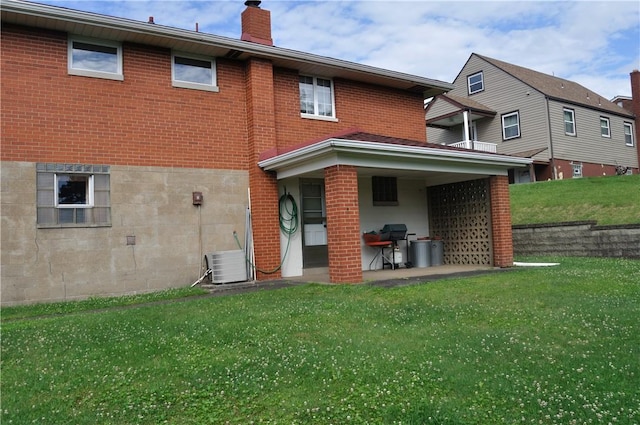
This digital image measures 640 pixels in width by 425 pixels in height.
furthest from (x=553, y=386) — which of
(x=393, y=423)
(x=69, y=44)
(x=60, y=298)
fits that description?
(x=69, y=44)

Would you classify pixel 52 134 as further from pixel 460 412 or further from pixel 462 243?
pixel 462 243

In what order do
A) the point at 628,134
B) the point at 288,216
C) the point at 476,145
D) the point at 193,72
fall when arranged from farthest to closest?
the point at 628,134 < the point at 476,145 < the point at 288,216 < the point at 193,72

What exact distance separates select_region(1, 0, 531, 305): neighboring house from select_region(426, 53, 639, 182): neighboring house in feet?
43.9

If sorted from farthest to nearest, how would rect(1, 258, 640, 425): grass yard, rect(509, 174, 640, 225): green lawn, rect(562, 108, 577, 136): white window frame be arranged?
rect(562, 108, 577, 136): white window frame < rect(509, 174, 640, 225): green lawn < rect(1, 258, 640, 425): grass yard

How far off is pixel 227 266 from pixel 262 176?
2.26 meters

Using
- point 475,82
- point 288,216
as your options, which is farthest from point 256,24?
point 475,82

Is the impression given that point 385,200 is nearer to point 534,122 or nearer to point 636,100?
point 534,122

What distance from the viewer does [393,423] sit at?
352 cm

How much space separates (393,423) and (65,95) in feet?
29.3

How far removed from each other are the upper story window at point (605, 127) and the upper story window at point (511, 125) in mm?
5926

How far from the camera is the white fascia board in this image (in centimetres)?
935

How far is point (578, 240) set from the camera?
1440 centimetres

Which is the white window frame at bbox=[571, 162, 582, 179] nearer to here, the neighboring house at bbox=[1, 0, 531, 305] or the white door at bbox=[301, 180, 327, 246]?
the neighboring house at bbox=[1, 0, 531, 305]

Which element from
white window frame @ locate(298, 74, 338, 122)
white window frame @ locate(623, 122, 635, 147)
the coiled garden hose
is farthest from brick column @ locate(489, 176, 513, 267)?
white window frame @ locate(623, 122, 635, 147)
